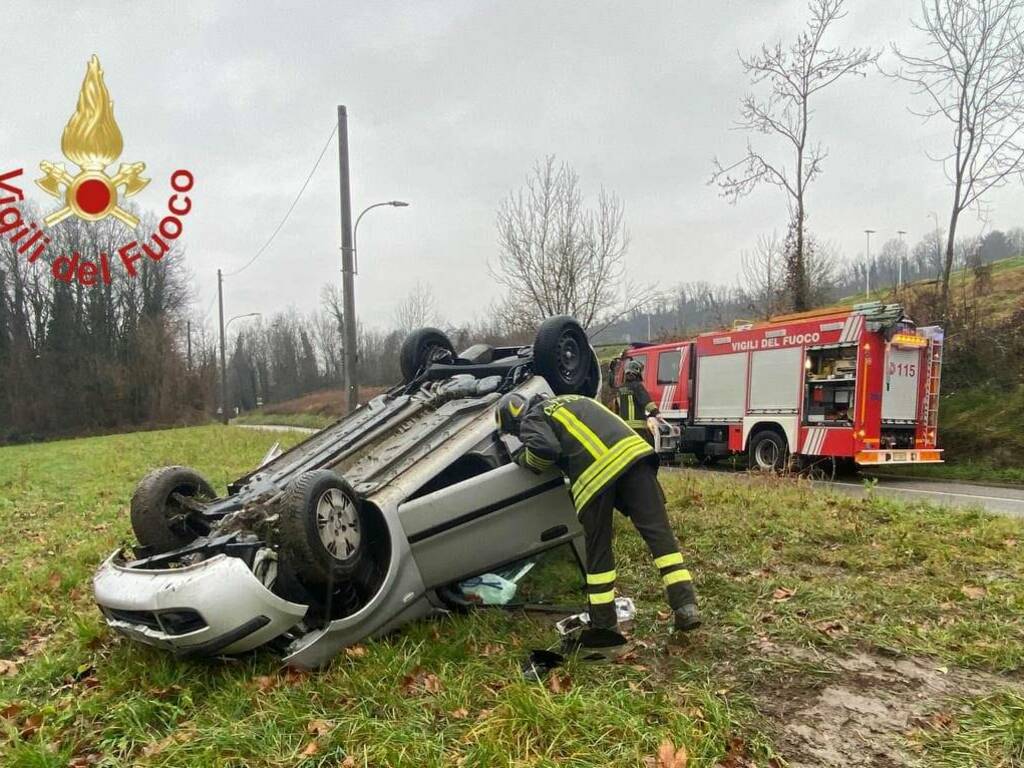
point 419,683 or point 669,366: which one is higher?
point 669,366

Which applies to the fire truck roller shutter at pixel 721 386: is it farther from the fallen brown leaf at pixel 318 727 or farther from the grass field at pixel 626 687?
the fallen brown leaf at pixel 318 727

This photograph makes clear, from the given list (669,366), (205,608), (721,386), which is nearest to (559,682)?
(205,608)

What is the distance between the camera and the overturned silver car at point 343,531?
2.91m

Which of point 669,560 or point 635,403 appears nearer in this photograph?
point 669,560

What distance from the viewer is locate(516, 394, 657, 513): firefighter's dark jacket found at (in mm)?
3494

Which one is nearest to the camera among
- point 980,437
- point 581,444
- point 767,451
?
point 581,444

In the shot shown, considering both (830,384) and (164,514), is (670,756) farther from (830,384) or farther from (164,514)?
(830,384)

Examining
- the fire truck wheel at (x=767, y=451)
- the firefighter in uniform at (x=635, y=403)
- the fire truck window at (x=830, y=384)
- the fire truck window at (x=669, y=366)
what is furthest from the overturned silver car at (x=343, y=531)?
the fire truck window at (x=669, y=366)

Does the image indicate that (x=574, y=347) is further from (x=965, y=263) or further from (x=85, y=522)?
(x=965, y=263)

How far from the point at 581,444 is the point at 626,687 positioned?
1.17m

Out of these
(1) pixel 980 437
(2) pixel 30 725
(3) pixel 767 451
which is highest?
(2) pixel 30 725

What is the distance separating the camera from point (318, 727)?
8.83 ft

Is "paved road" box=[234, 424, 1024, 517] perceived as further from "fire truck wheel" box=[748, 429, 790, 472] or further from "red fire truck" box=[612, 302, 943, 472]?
"fire truck wheel" box=[748, 429, 790, 472]

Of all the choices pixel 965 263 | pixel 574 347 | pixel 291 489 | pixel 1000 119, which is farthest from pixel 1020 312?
pixel 291 489
